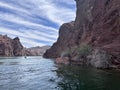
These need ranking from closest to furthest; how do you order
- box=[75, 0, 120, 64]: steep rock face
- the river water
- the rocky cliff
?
the river water < the rocky cliff < box=[75, 0, 120, 64]: steep rock face

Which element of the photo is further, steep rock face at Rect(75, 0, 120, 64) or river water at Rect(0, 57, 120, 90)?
steep rock face at Rect(75, 0, 120, 64)

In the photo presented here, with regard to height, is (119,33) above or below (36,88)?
above

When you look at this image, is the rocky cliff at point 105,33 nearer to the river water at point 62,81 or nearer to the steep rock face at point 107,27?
the steep rock face at point 107,27

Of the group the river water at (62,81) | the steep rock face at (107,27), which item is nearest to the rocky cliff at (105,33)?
the steep rock face at (107,27)

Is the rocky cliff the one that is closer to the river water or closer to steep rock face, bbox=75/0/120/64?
steep rock face, bbox=75/0/120/64

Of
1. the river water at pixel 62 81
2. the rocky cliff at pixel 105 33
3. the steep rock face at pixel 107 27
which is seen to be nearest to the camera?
the river water at pixel 62 81

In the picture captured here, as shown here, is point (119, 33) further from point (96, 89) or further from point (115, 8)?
point (96, 89)

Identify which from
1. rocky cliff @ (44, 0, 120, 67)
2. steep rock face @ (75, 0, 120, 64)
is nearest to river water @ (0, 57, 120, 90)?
rocky cliff @ (44, 0, 120, 67)

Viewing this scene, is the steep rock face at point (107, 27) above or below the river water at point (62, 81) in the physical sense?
above

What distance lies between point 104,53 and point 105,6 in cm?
5630

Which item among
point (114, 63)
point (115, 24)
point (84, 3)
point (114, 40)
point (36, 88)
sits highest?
point (84, 3)

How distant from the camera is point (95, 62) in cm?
7806

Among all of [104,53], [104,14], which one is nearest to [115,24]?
[104,14]

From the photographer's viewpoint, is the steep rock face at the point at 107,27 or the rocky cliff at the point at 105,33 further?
the steep rock face at the point at 107,27
